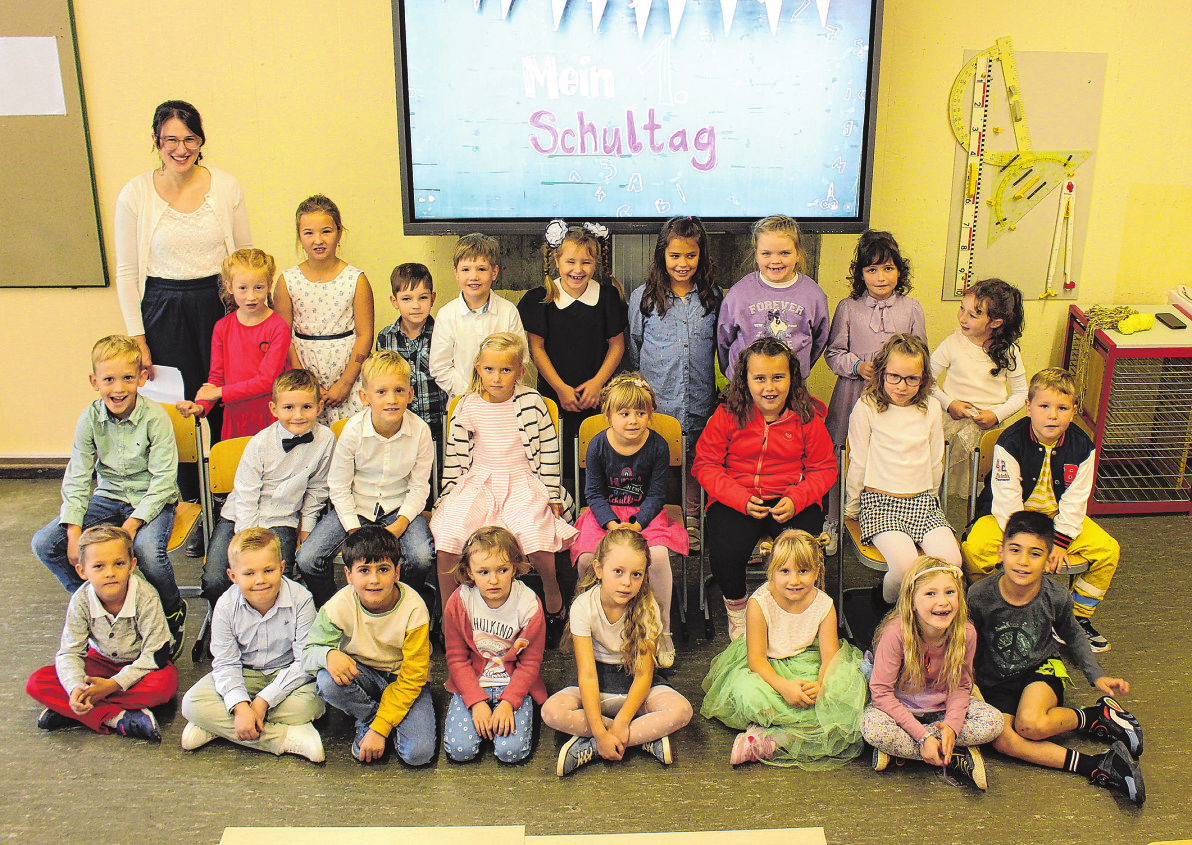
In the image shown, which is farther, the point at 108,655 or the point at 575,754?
the point at 108,655

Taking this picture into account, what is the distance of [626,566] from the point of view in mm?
2619

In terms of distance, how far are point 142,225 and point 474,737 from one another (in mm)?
2365

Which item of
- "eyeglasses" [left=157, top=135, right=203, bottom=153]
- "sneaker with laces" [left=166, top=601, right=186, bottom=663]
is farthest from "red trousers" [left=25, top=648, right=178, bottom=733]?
"eyeglasses" [left=157, top=135, right=203, bottom=153]

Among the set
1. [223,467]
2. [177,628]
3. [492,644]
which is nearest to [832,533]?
[492,644]

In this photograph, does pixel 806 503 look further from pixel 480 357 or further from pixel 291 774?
pixel 291 774

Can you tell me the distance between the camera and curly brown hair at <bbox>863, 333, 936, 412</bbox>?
3.17 metres

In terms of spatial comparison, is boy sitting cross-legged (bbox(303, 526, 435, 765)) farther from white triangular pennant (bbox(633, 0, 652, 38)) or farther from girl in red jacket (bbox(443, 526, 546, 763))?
white triangular pennant (bbox(633, 0, 652, 38))

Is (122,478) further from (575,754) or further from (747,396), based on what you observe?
(747,396)

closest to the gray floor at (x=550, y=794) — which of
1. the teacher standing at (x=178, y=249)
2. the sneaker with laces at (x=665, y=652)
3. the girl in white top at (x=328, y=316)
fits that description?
the sneaker with laces at (x=665, y=652)

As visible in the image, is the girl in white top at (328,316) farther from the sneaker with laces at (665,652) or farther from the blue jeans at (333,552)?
the sneaker with laces at (665,652)

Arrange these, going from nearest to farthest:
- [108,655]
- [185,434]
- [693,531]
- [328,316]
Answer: [108,655] → [185,434] → [328,316] → [693,531]

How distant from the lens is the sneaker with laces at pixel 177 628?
2924 mm

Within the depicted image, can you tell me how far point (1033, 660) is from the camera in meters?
2.70

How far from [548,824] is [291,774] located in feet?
2.43
